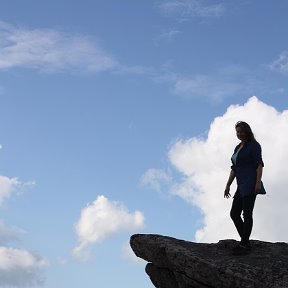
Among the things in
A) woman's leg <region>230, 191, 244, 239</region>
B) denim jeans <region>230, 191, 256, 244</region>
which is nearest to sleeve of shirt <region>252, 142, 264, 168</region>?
denim jeans <region>230, 191, 256, 244</region>

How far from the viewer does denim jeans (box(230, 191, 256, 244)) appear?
1409 centimetres

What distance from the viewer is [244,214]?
14.1 m

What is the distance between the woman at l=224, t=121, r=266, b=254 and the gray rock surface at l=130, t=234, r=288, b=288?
73 centimetres

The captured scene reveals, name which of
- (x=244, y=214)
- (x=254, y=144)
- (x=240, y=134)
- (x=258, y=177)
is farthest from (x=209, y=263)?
(x=240, y=134)

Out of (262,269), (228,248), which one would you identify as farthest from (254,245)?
(262,269)

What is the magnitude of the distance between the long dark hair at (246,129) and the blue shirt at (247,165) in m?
0.15

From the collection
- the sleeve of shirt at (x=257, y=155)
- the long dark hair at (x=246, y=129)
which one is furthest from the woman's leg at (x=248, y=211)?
the long dark hair at (x=246, y=129)

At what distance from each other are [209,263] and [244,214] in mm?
1693

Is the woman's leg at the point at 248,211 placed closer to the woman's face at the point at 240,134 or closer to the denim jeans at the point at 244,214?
the denim jeans at the point at 244,214

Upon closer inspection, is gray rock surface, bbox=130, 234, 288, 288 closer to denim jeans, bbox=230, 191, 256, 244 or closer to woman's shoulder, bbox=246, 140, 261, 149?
denim jeans, bbox=230, 191, 256, 244

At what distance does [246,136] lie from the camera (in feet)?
47.4

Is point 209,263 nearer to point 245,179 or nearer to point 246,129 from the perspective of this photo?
point 245,179

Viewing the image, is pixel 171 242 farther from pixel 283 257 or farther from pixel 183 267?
pixel 283 257

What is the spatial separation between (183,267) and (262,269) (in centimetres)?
219
